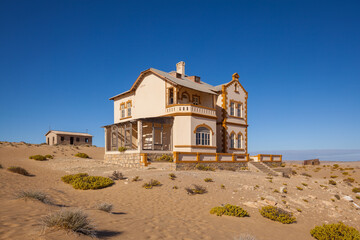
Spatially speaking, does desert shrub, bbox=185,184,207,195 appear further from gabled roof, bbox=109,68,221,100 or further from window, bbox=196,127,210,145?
gabled roof, bbox=109,68,221,100

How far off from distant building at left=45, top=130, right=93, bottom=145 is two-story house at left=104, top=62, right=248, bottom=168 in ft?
80.1

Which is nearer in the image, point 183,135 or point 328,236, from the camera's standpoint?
point 328,236

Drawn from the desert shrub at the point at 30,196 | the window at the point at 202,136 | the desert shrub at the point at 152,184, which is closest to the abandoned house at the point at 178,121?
the window at the point at 202,136

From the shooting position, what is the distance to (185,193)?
14211 mm

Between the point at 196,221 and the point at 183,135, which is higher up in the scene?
the point at 183,135

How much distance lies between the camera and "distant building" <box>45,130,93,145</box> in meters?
52.5

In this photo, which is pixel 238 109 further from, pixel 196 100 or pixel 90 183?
pixel 90 183

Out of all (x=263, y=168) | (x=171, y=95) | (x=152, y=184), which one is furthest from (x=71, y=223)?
(x=263, y=168)

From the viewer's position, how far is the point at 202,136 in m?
26.1

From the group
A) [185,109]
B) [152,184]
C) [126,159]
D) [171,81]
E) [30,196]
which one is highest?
[171,81]

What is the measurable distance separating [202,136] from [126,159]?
840cm

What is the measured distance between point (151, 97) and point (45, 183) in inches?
615

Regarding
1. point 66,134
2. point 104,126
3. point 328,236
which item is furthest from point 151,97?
point 66,134

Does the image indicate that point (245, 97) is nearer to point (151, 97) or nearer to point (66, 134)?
point (151, 97)
